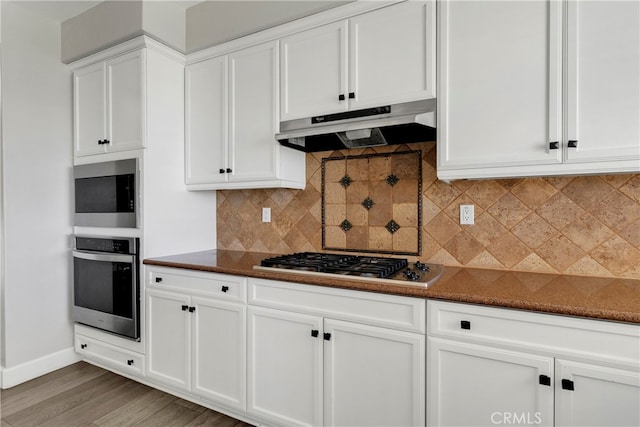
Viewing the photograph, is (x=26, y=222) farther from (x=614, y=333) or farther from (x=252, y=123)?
(x=614, y=333)

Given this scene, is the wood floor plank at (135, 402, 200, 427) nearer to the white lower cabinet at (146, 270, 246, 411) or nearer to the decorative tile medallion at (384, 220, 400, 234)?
the white lower cabinet at (146, 270, 246, 411)

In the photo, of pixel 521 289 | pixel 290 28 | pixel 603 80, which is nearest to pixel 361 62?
pixel 290 28

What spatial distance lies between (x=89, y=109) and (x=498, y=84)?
2795 mm

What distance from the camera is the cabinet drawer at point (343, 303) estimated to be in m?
1.56

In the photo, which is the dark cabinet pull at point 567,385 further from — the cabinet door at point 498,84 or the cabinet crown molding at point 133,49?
the cabinet crown molding at point 133,49

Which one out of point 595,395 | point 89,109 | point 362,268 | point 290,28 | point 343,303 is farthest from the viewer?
point 89,109

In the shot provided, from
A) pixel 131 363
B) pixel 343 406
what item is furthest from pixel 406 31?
pixel 131 363

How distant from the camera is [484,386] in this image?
1423 mm

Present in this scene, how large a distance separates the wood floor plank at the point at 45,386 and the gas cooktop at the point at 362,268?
176 cm

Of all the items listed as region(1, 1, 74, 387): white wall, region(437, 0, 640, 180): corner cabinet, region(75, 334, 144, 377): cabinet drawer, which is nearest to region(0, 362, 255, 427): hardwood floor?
region(75, 334, 144, 377): cabinet drawer

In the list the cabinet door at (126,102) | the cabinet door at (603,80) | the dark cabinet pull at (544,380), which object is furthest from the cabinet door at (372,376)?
the cabinet door at (126,102)

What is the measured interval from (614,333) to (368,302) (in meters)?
0.88

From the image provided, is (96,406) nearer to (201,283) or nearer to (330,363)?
(201,283)

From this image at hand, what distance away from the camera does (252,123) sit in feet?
7.80
